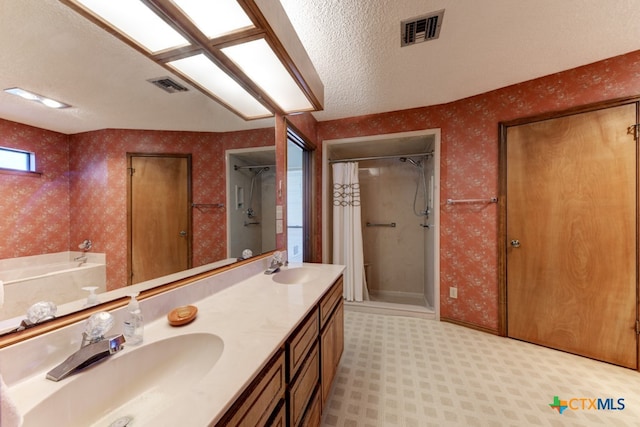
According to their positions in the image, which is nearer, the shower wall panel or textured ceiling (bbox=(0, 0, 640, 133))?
textured ceiling (bbox=(0, 0, 640, 133))

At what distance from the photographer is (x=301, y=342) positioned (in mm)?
989

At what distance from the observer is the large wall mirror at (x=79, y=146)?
0.64m

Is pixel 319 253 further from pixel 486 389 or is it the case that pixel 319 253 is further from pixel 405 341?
pixel 486 389

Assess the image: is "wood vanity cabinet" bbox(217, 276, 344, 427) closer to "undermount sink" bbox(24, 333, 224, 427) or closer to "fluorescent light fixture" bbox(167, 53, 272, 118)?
"undermount sink" bbox(24, 333, 224, 427)

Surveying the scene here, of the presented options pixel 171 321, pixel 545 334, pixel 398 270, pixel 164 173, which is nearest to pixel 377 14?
pixel 164 173

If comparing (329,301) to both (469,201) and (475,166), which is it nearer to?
(469,201)

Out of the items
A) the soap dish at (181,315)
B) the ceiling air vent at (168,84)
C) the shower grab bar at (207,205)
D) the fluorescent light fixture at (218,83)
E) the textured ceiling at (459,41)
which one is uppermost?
the textured ceiling at (459,41)

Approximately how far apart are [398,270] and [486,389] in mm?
2102

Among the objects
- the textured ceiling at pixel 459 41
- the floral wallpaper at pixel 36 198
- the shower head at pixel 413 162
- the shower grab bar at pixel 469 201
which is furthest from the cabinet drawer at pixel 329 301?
the shower head at pixel 413 162

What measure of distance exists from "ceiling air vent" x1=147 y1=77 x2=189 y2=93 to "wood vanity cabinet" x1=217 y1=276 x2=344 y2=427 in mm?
1177

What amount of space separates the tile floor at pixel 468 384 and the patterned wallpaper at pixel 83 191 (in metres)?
1.42

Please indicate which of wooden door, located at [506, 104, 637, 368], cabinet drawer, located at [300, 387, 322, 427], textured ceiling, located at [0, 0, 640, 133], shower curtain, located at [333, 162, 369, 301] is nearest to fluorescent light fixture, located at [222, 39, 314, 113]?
textured ceiling, located at [0, 0, 640, 133]

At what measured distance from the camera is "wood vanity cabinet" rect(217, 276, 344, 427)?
64 cm

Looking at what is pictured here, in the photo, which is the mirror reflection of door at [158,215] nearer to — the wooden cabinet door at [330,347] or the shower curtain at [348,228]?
the wooden cabinet door at [330,347]
